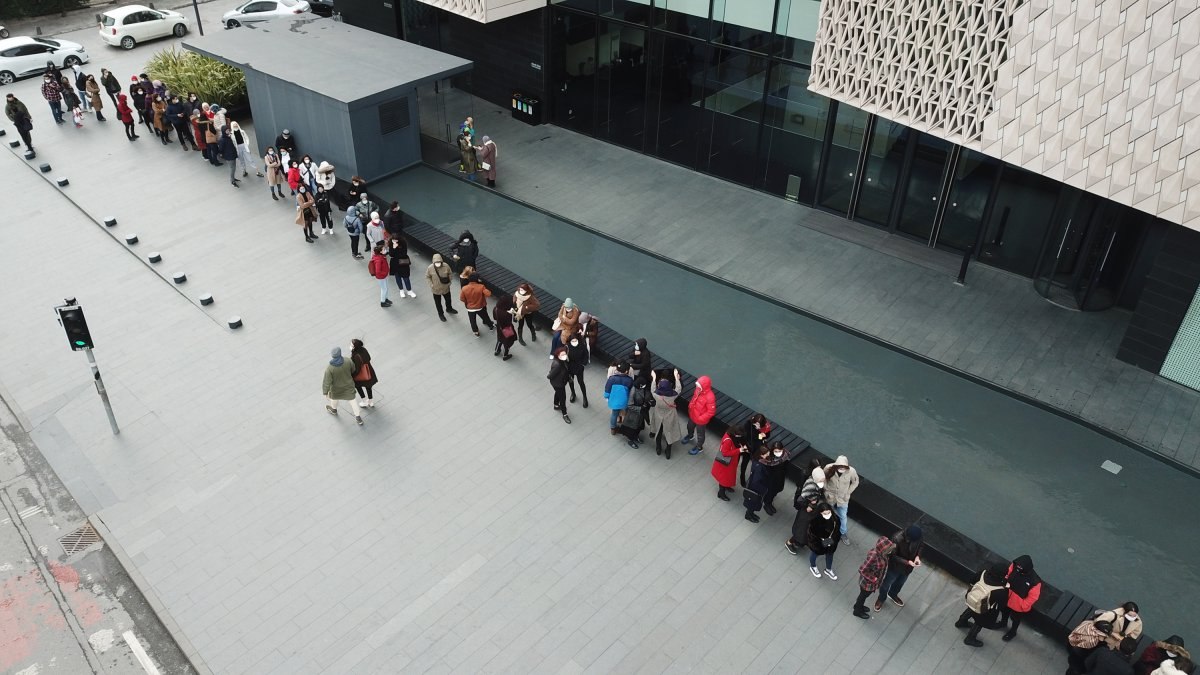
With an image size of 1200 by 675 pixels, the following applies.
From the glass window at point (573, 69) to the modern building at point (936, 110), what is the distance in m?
0.04

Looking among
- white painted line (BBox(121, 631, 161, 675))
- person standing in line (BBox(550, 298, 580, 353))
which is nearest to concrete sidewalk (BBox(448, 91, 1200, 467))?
person standing in line (BBox(550, 298, 580, 353))

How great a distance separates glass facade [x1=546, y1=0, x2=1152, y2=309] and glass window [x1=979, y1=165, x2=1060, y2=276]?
21 millimetres

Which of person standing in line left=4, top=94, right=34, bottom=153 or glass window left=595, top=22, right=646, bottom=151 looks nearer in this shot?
glass window left=595, top=22, right=646, bottom=151

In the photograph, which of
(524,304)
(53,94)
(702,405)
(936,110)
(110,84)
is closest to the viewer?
(702,405)

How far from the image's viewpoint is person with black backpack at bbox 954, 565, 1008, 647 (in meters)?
10.2

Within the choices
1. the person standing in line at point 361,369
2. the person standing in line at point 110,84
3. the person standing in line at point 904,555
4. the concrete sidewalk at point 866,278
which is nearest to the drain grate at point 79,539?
A: the person standing in line at point 361,369

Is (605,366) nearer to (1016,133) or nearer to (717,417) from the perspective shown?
(717,417)

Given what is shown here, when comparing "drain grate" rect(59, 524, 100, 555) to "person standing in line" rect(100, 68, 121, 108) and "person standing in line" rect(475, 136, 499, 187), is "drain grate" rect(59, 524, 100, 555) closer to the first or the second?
"person standing in line" rect(475, 136, 499, 187)

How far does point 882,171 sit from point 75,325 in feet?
50.3

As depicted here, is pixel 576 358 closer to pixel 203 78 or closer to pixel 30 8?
pixel 203 78

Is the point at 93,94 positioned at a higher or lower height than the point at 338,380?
higher

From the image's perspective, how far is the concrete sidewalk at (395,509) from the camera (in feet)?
35.8

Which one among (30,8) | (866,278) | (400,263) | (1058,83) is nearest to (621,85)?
(866,278)

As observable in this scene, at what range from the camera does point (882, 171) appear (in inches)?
742
